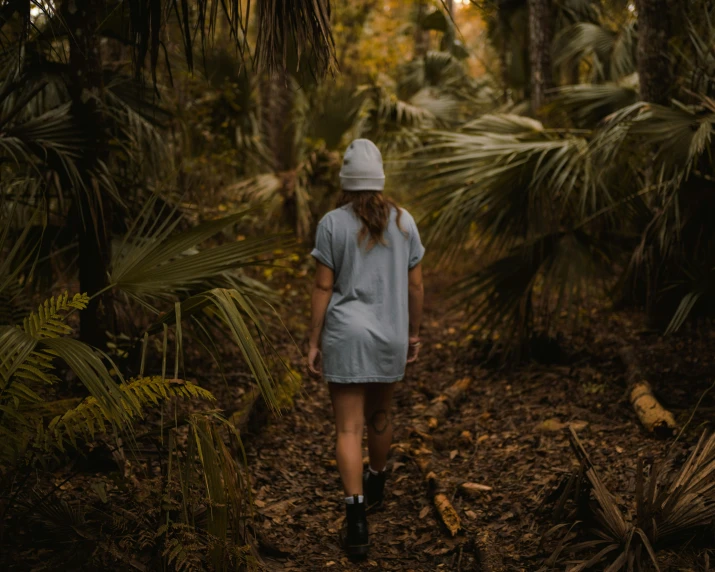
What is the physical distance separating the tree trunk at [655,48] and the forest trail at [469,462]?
209 centimetres

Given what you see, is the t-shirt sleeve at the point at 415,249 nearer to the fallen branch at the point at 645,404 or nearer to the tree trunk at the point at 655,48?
the fallen branch at the point at 645,404

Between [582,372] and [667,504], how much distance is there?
8.91ft

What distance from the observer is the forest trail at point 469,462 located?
10.9ft

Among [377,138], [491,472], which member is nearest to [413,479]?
[491,472]

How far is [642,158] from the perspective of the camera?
16.1ft

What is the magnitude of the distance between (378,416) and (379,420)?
0.02m

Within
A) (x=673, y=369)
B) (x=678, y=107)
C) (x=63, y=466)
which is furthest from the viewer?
(x=673, y=369)

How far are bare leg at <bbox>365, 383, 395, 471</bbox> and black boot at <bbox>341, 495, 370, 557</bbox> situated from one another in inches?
16.9

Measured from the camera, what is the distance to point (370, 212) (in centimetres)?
344

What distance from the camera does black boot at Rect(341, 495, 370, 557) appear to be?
130 inches

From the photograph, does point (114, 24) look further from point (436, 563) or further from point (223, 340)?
point (436, 563)

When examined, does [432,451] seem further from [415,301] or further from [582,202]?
[582,202]

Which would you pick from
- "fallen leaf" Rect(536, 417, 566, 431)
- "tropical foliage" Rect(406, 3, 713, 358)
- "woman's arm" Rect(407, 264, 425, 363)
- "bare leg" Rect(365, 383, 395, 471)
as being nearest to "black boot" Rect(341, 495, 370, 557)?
"bare leg" Rect(365, 383, 395, 471)

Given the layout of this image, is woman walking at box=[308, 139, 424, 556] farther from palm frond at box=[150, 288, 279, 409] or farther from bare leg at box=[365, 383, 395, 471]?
palm frond at box=[150, 288, 279, 409]
